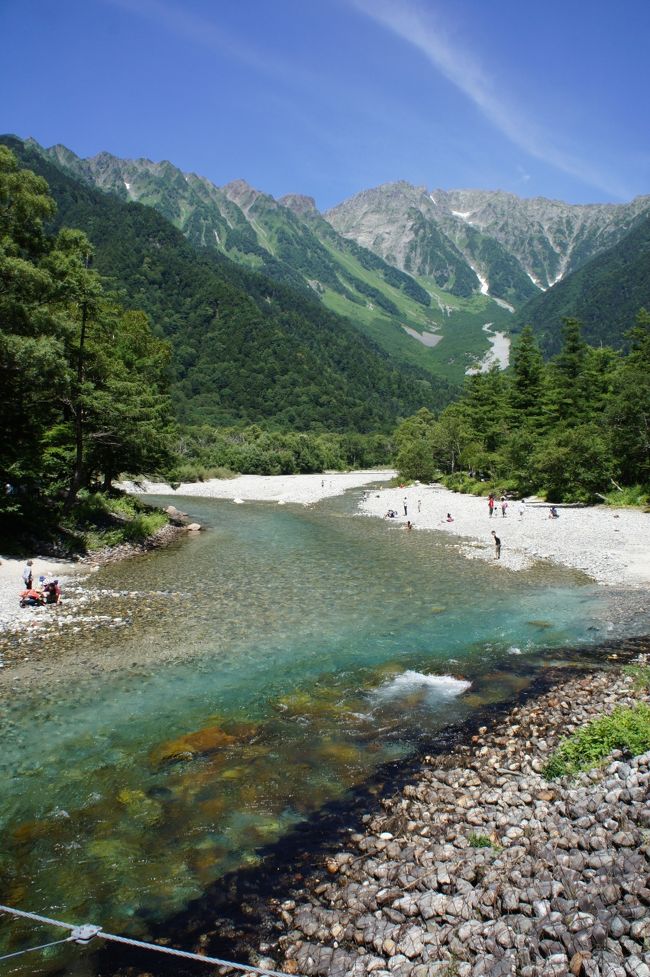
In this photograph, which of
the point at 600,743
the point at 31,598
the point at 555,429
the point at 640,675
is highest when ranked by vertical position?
the point at 555,429

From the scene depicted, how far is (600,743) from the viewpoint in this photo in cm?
909

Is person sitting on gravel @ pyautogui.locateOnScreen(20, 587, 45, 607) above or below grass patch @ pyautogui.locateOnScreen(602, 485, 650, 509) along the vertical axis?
below

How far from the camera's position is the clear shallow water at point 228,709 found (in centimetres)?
814

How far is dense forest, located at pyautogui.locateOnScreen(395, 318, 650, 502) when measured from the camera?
46.6m

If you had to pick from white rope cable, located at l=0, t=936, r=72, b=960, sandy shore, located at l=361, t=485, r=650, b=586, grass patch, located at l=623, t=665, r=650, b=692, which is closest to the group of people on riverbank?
white rope cable, located at l=0, t=936, r=72, b=960

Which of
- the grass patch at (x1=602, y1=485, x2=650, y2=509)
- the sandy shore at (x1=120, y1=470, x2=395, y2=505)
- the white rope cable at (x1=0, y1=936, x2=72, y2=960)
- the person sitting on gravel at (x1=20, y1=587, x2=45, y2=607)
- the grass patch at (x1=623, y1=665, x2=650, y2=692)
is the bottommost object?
the white rope cable at (x1=0, y1=936, x2=72, y2=960)

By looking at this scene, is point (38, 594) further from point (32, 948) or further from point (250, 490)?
point (250, 490)

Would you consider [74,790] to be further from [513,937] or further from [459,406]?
[459,406]

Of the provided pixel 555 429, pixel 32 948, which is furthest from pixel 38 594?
pixel 555 429

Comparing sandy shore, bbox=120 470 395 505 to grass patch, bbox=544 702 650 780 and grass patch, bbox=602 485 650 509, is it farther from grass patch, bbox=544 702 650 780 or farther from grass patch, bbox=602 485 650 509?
grass patch, bbox=544 702 650 780

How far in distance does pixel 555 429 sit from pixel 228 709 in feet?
184

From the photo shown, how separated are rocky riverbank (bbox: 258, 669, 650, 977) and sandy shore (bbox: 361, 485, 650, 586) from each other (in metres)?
18.8

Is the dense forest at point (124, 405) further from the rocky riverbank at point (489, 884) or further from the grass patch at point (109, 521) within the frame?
the rocky riverbank at point (489, 884)

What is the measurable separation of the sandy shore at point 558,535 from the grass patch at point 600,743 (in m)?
16.7
